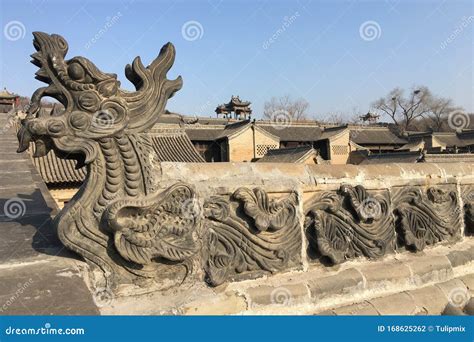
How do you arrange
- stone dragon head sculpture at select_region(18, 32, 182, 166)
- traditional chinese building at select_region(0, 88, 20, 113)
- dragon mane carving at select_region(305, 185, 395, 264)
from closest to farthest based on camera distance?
stone dragon head sculpture at select_region(18, 32, 182, 166)
dragon mane carving at select_region(305, 185, 395, 264)
traditional chinese building at select_region(0, 88, 20, 113)

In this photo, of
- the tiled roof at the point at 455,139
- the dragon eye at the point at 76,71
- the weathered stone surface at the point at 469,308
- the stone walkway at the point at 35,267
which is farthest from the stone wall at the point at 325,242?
the tiled roof at the point at 455,139

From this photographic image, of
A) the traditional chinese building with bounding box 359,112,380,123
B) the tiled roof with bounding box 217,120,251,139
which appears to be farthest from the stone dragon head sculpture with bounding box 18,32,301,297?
the traditional chinese building with bounding box 359,112,380,123

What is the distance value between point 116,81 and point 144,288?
113 centimetres

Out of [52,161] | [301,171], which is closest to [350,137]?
[52,161]

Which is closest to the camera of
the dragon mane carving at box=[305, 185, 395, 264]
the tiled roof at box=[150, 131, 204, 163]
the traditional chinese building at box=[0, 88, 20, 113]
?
the dragon mane carving at box=[305, 185, 395, 264]

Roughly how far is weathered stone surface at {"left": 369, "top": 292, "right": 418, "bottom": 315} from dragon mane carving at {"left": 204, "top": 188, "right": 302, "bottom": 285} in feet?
1.96

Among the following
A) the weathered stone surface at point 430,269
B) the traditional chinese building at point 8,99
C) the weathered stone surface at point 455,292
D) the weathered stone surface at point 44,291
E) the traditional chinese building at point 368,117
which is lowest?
the weathered stone surface at point 455,292

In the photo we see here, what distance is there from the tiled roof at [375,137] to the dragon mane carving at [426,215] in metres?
29.6

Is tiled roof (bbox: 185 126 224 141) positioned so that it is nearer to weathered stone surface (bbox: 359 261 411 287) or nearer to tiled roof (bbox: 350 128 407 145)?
tiled roof (bbox: 350 128 407 145)

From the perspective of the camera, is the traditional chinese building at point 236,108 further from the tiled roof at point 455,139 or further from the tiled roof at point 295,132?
the tiled roof at point 455,139

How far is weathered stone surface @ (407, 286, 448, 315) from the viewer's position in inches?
94.4

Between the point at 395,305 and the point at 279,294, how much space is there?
0.82m

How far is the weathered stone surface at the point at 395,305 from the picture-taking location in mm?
2279

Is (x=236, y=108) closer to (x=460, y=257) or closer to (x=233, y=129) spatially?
(x=233, y=129)
